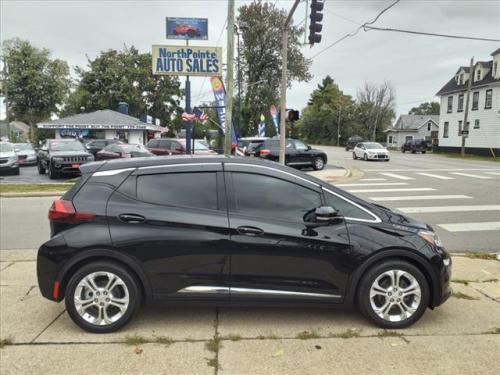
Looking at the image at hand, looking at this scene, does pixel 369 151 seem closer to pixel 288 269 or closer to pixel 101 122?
pixel 101 122

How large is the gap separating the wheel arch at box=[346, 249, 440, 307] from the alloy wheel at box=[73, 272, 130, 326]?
2.03 m

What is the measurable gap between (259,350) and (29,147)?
28.2 m

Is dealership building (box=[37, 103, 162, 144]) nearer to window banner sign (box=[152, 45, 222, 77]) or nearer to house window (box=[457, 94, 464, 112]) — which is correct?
window banner sign (box=[152, 45, 222, 77])

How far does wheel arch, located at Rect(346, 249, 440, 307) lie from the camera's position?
3.89m

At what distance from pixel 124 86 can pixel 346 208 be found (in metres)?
58.8

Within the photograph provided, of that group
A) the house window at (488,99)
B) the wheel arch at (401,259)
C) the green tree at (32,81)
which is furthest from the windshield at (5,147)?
the house window at (488,99)

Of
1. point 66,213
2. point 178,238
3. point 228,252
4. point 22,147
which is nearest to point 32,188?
point 66,213

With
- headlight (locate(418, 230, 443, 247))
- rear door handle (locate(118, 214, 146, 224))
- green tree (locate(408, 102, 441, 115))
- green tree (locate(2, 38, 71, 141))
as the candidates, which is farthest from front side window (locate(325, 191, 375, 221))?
green tree (locate(408, 102, 441, 115))

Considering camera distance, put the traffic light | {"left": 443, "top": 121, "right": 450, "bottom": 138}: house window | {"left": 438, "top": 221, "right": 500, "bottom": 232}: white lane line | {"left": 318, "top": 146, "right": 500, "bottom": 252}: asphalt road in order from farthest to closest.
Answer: {"left": 443, "top": 121, "right": 450, "bottom": 138}: house window < the traffic light < {"left": 438, "top": 221, "right": 500, "bottom": 232}: white lane line < {"left": 318, "top": 146, "right": 500, "bottom": 252}: asphalt road

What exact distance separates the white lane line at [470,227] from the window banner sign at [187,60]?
1436 cm

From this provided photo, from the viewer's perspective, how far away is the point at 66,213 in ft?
12.9

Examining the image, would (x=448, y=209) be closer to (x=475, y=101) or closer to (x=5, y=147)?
(x=5, y=147)

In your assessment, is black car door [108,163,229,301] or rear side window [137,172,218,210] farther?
rear side window [137,172,218,210]

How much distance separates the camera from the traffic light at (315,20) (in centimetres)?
1420
